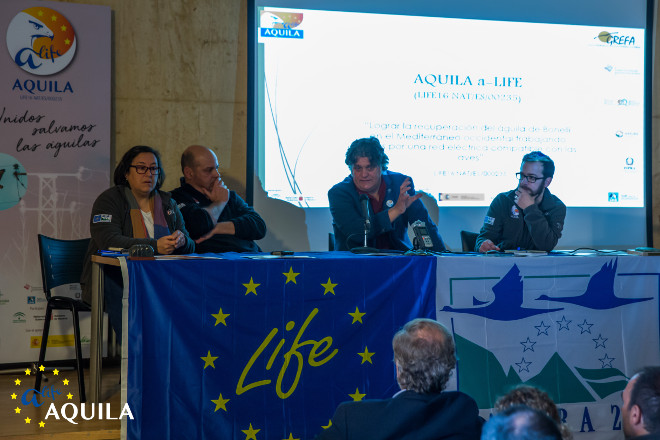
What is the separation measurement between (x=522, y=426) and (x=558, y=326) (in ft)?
7.28

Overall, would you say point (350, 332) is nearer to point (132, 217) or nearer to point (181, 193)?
point (132, 217)

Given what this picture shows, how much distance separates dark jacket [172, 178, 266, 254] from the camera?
3.72 metres

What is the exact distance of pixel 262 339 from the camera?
2.75m

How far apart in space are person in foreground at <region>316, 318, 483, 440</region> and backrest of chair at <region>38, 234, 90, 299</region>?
2.43m

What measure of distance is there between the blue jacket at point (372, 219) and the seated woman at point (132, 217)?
2.73 feet

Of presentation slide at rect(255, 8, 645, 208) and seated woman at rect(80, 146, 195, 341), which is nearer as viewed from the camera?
seated woman at rect(80, 146, 195, 341)

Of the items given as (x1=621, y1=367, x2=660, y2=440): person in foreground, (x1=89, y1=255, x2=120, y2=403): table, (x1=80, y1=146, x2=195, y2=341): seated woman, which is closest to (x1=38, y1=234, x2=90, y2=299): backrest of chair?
(x1=80, y1=146, x2=195, y2=341): seated woman

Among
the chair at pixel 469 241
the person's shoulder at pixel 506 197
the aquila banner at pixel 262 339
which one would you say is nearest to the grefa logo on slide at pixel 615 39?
the person's shoulder at pixel 506 197

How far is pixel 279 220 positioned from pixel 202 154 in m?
0.89

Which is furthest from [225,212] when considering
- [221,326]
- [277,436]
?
[277,436]

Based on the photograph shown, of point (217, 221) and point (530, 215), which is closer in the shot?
point (530, 215)

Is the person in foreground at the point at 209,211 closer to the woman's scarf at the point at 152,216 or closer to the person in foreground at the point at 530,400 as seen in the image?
the woman's scarf at the point at 152,216

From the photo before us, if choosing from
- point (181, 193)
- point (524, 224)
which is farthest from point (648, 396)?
point (181, 193)

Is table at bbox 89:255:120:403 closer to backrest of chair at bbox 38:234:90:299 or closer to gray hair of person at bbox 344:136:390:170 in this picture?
backrest of chair at bbox 38:234:90:299
